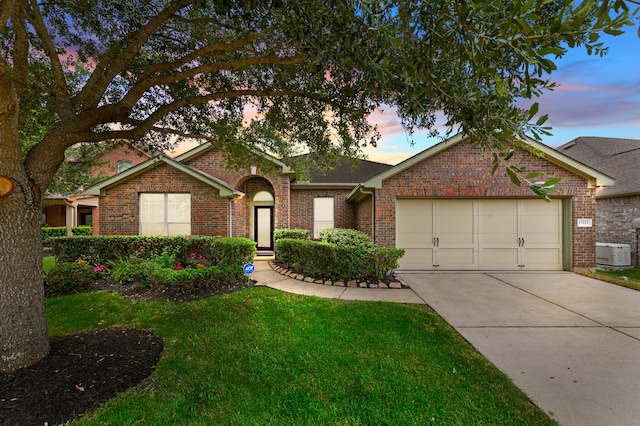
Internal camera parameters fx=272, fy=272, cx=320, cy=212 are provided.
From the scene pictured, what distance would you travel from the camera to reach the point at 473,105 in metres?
2.31

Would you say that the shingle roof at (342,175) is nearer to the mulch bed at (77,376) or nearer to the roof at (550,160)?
the roof at (550,160)

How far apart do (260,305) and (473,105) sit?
4862 millimetres

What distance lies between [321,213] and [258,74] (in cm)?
889

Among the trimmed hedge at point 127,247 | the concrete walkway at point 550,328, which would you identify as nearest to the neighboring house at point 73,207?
the trimmed hedge at point 127,247

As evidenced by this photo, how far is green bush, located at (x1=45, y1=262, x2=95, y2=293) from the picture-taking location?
6449 mm

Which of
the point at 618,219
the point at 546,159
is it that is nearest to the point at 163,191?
the point at 546,159

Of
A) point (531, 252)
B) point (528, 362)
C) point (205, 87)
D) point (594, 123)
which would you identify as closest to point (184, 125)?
point (205, 87)

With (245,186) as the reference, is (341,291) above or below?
below

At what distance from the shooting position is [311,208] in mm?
13930

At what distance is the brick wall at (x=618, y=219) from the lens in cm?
1155

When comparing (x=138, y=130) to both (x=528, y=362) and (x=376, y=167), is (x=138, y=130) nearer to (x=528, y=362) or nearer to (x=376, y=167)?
(x=528, y=362)

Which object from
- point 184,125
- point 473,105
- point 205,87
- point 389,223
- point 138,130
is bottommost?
point 389,223

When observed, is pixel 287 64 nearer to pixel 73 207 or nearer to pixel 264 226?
pixel 264 226

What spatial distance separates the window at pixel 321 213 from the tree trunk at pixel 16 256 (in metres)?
11.1
